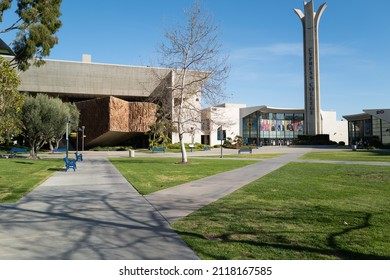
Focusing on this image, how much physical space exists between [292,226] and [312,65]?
236 feet

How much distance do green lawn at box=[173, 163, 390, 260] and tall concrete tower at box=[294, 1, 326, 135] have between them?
66.4 meters

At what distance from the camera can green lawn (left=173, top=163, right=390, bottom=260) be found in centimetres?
464

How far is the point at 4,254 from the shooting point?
15.0ft

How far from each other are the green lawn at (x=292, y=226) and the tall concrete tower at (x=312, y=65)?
66.4 metres

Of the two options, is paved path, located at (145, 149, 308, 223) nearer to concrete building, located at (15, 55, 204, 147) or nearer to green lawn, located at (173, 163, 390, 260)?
green lawn, located at (173, 163, 390, 260)

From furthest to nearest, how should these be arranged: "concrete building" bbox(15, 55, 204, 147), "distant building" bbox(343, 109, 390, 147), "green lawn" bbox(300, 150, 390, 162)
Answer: "distant building" bbox(343, 109, 390, 147) → "concrete building" bbox(15, 55, 204, 147) → "green lawn" bbox(300, 150, 390, 162)

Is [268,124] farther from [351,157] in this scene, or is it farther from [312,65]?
[351,157]

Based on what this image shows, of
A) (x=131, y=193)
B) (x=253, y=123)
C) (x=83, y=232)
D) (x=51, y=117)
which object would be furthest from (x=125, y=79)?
(x=83, y=232)

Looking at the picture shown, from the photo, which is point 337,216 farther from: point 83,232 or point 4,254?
point 4,254

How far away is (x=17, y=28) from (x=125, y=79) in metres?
46.7

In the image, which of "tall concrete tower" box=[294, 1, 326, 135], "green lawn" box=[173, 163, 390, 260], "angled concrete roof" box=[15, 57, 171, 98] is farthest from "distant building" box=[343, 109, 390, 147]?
"green lawn" box=[173, 163, 390, 260]

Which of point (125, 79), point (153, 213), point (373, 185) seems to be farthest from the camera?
point (125, 79)

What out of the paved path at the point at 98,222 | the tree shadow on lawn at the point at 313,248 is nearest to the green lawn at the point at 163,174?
the paved path at the point at 98,222

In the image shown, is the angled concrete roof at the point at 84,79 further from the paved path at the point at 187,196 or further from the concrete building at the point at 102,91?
the paved path at the point at 187,196
